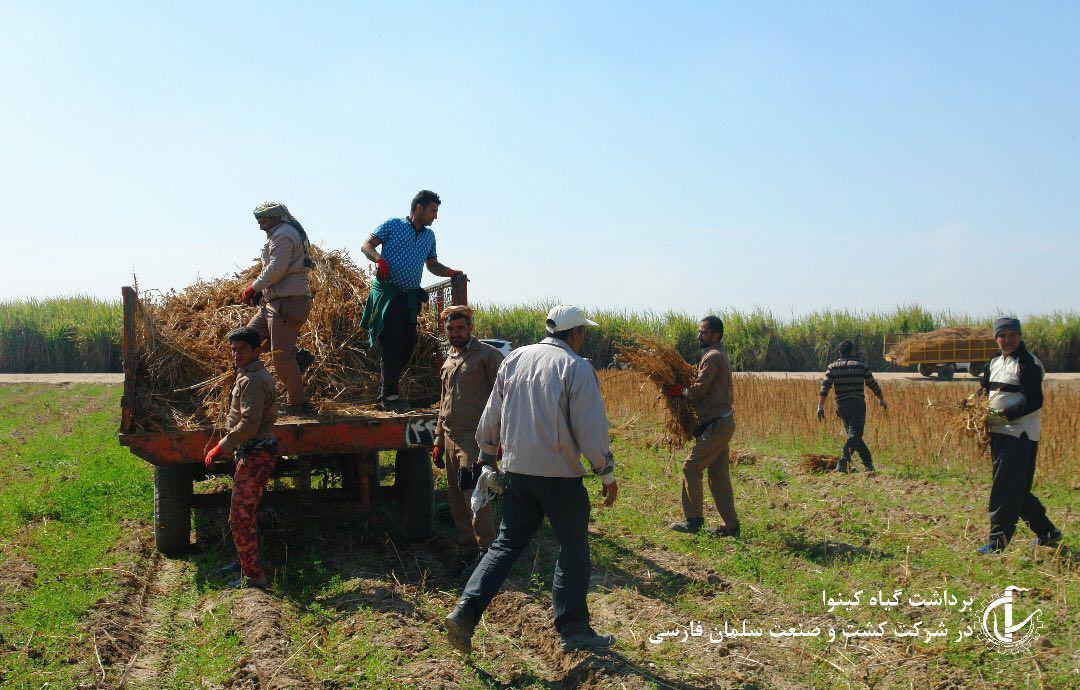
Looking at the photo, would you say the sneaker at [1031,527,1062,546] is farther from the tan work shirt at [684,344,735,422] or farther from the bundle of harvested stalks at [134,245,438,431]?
the bundle of harvested stalks at [134,245,438,431]

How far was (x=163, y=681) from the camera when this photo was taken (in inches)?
168

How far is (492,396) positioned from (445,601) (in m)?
1.52

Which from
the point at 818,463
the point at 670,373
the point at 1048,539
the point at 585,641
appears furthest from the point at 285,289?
the point at 818,463

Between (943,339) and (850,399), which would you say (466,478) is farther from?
(943,339)

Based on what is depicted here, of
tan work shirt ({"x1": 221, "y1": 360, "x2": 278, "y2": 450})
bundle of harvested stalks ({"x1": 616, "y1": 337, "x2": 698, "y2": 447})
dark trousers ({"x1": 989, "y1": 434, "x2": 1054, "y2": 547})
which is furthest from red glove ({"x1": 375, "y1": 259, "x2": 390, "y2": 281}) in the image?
dark trousers ({"x1": 989, "y1": 434, "x2": 1054, "y2": 547})

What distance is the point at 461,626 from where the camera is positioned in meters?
4.36

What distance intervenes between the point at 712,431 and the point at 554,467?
9.72 feet

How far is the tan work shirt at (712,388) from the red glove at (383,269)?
2.69m

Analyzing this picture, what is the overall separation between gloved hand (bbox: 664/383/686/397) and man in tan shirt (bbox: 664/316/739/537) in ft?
0.55

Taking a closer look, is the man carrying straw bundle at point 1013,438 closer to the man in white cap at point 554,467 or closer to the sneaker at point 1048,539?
the sneaker at point 1048,539

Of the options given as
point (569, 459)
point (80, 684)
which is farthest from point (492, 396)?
point (80, 684)

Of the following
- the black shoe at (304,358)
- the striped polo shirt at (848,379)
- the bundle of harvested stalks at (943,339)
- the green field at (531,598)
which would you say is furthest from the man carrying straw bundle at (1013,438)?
the bundle of harvested stalks at (943,339)

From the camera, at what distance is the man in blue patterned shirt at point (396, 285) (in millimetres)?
6371

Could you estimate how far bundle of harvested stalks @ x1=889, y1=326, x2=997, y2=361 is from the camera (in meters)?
25.2
